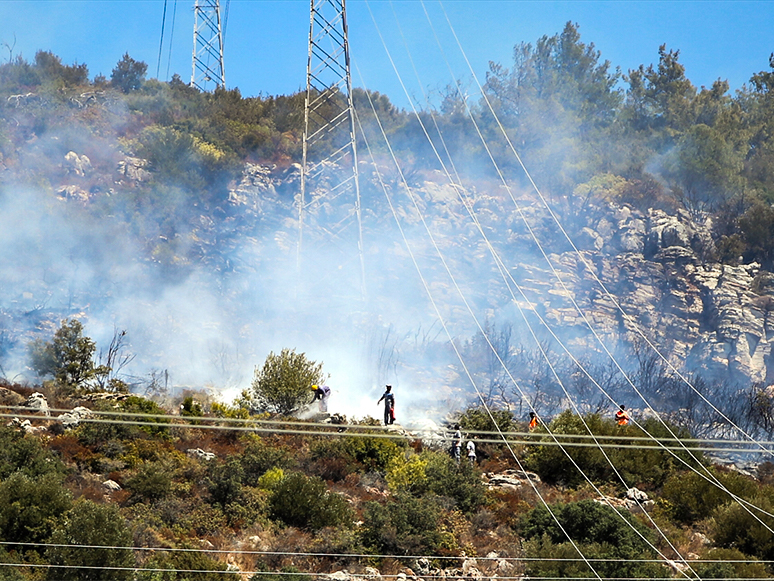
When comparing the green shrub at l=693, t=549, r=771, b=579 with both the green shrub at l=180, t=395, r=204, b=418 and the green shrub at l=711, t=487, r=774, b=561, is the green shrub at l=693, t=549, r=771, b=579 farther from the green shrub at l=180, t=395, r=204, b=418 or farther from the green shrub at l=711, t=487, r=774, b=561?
the green shrub at l=180, t=395, r=204, b=418

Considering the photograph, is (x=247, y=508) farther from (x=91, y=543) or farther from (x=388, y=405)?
(x=388, y=405)

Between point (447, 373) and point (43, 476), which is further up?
point (447, 373)

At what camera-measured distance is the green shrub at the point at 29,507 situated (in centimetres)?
1730

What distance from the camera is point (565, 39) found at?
2400 inches

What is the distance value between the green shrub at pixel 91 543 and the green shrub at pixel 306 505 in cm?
479

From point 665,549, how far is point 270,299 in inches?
995

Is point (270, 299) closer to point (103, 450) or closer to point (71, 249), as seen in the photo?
point (71, 249)

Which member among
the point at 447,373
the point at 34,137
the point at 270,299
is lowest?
the point at 447,373

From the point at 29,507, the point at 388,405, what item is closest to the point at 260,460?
the point at 388,405

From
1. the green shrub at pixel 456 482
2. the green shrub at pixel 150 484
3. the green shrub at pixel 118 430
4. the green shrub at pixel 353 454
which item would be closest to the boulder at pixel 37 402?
the green shrub at pixel 118 430

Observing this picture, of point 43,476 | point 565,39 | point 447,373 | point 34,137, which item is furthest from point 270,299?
point 565,39

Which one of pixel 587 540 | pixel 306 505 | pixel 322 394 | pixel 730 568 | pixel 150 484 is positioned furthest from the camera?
pixel 322 394

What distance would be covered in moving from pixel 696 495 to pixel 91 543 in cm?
1588

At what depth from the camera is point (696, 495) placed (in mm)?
23250
